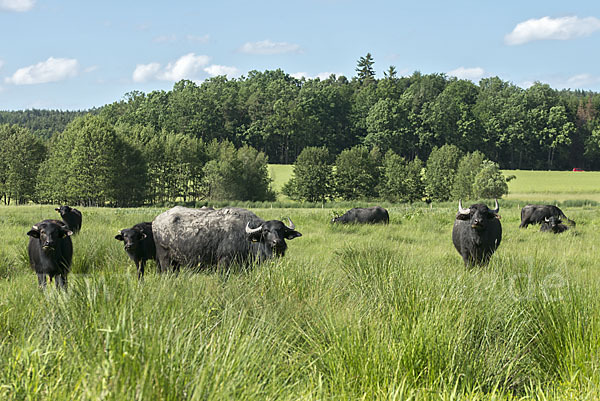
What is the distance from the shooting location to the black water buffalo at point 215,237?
29.3ft

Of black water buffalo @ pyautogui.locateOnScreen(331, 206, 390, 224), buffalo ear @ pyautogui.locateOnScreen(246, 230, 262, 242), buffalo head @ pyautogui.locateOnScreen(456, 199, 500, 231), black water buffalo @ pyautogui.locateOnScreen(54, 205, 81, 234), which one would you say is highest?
buffalo head @ pyautogui.locateOnScreen(456, 199, 500, 231)

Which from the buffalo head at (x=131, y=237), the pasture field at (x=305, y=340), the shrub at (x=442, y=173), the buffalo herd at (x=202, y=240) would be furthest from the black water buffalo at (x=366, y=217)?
the shrub at (x=442, y=173)

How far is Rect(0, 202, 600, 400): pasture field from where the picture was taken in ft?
9.61

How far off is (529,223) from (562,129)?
101 metres

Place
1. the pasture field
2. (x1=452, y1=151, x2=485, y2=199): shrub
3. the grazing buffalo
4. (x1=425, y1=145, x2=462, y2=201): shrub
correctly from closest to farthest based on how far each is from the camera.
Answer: the pasture field → the grazing buffalo → (x1=452, y1=151, x2=485, y2=199): shrub → (x1=425, y1=145, x2=462, y2=201): shrub

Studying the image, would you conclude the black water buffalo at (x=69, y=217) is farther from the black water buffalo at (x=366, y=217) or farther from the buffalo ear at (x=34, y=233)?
the black water buffalo at (x=366, y=217)

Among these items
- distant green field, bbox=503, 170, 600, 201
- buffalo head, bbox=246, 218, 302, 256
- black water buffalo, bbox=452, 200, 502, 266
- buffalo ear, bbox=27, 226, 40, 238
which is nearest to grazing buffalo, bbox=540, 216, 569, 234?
black water buffalo, bbox=452, 200, 502, 266

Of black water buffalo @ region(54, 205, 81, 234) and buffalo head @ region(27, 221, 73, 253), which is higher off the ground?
buffalo head @ region(27, 221, 73, 253)

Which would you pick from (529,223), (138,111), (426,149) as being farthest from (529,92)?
(529,223)

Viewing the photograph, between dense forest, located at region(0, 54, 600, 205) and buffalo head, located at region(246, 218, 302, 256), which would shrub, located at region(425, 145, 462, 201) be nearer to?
dense forest, located at region(0, 54, 600, 205)

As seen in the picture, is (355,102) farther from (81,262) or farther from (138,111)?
(81,262)

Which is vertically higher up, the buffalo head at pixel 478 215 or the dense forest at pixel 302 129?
the dense forest at pixel 302 129

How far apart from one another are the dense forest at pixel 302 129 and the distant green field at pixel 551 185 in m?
18.4

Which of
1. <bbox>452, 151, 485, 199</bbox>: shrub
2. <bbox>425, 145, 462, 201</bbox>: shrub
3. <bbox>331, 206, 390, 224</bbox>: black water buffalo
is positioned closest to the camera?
<bbox>331, 206, 390, 224</bbox>: black water buffalo
